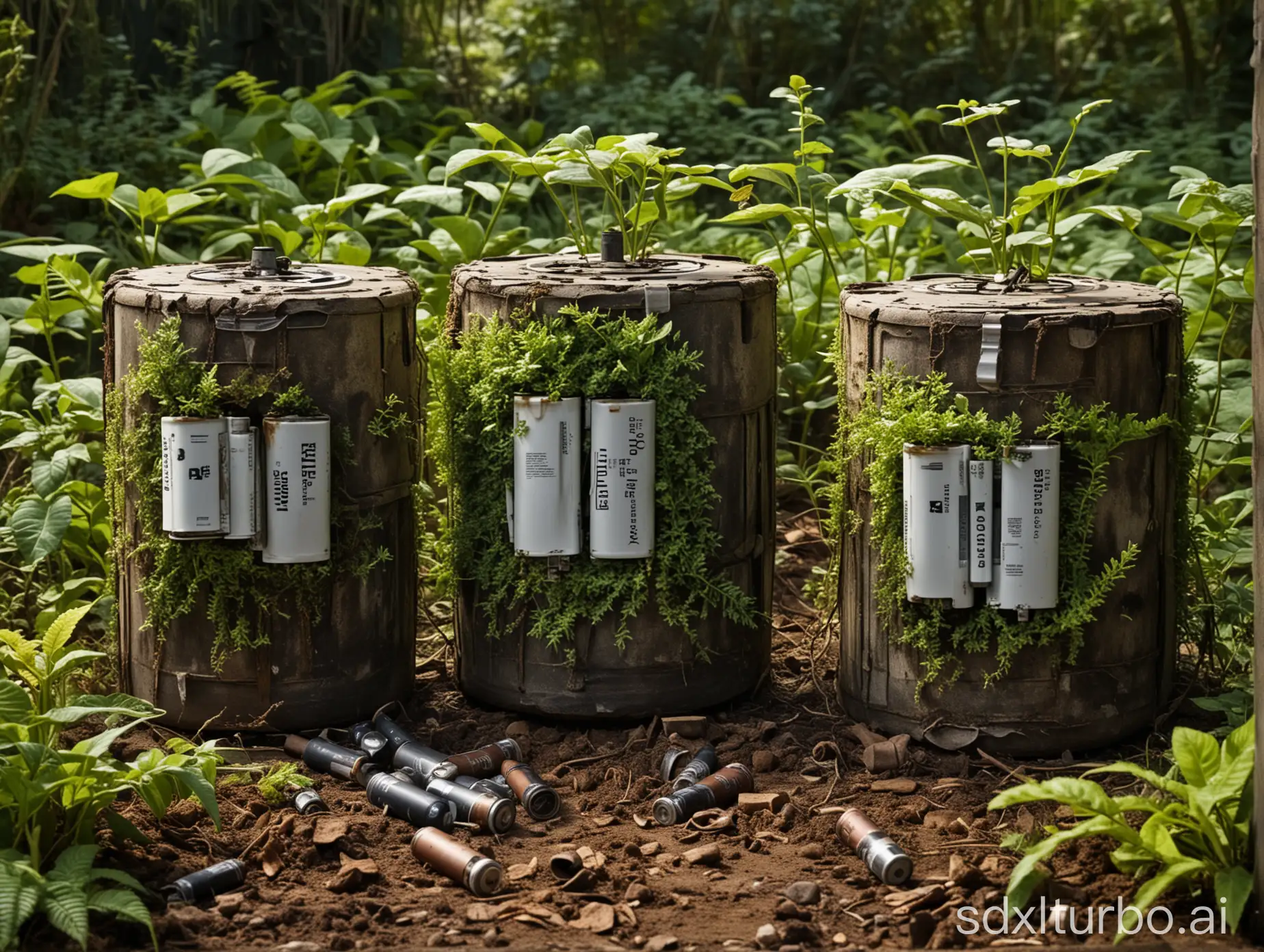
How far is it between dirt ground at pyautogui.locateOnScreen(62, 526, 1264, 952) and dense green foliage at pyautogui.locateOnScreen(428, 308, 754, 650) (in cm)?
35

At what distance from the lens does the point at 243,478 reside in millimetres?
3709

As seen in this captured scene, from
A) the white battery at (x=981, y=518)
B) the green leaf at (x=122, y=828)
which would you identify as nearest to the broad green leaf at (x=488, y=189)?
the white battery at (x=981, y=518)

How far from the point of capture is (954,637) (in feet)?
12.1

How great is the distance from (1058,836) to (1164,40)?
762cm

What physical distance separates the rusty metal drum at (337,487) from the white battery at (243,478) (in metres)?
0.10

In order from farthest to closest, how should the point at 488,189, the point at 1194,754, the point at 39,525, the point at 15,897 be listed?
1. the point at 488,189
2. the point at 39,525
3. the point at 1194,754
4. the point at 15,897

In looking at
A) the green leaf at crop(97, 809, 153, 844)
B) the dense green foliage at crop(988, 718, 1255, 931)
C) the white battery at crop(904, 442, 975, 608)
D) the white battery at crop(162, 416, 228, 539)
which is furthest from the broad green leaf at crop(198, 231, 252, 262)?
the dense green foliage at crop(988, 718, 1255, 931)

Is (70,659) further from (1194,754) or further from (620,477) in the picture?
(1194,754)

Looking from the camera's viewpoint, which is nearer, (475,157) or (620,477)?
(620,477)

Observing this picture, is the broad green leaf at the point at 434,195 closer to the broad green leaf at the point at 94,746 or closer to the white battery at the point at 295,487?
the white battery at the point at 295,487

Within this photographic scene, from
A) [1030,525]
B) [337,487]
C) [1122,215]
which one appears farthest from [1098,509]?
[337,487]

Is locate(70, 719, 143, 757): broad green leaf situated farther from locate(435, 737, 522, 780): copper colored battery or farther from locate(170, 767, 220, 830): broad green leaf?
locate(435, 737, 522, 780): copper colored battery

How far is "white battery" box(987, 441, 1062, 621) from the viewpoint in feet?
11.5

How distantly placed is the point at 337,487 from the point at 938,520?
1.50m
